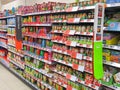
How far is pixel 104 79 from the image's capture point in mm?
2484

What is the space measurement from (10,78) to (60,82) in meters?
2.76

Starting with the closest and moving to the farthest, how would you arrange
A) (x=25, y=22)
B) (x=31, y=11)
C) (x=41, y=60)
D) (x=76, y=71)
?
(x=76, y=71), (x=41, y=60), (x=31, y=11), (x=25, y=22)

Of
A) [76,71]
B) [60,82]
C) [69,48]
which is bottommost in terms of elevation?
[60,82]

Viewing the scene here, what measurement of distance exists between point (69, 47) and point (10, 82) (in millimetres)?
2938

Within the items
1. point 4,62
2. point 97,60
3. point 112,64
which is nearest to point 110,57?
point 112,64

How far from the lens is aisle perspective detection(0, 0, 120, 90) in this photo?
2303mm

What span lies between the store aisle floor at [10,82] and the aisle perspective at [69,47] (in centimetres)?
18

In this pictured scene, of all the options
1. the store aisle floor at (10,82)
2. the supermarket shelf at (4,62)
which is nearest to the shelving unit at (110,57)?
the store aisle floor at (10,82)

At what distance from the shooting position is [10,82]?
541 cm

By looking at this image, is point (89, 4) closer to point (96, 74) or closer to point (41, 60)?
point (96, 74)

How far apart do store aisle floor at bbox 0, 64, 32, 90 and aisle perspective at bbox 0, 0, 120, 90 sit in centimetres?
18

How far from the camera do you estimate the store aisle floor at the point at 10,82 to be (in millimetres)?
4942

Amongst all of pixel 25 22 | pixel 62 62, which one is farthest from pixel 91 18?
pixel 25 22

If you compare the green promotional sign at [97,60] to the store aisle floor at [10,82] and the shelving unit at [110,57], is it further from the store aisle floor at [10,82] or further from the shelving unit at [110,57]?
the store aisle floor at [10,82]
